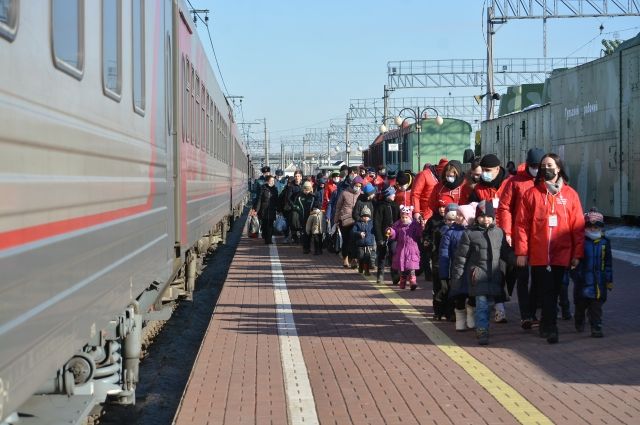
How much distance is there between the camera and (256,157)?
547 ft

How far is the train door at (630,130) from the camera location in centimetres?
2266

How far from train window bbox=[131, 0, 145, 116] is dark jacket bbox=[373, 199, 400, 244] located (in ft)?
33.8

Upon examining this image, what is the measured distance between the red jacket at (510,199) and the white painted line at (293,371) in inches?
91.3

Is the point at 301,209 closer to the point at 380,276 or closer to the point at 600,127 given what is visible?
the point at 600,127

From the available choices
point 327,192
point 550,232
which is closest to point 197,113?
point 550,232

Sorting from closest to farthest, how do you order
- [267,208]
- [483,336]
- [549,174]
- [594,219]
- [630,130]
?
1. [549,174]
2. [483,336]
3. [594,219]
4. [630,130]
5. [267,208]

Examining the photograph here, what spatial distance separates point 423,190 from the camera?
15.3 m

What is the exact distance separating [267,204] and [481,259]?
16.1 metres

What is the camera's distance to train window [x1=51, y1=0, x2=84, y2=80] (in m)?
4.19

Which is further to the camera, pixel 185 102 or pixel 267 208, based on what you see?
pixel 267 208

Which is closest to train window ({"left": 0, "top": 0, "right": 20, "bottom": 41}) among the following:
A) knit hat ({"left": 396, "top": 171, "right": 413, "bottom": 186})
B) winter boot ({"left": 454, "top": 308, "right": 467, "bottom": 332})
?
winter boot ({"left": 454, "top": 308, "right": 467, "bottom": 332})

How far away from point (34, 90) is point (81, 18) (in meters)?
0.93

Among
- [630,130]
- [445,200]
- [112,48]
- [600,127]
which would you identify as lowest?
[445,200]

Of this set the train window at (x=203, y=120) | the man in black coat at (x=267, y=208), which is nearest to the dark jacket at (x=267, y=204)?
the man in black coat at (x=267, y=208)
